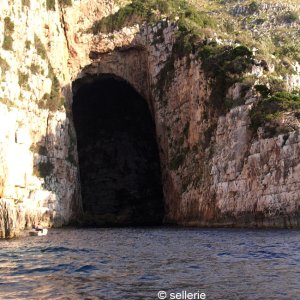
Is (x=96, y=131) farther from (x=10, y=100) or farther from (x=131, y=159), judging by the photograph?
(x=10, y=100)

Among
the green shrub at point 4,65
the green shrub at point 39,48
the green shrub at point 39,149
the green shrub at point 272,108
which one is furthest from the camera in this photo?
the green shrub at point 39,48

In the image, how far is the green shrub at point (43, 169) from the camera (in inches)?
2936

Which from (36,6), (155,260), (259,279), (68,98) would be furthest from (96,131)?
(259,279)

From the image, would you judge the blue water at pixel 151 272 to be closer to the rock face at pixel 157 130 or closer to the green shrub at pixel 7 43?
the rock face at pixel 157 130

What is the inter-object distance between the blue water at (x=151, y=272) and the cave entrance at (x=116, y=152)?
194 feet

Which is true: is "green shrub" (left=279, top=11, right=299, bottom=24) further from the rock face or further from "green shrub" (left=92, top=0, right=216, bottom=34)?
the rock face

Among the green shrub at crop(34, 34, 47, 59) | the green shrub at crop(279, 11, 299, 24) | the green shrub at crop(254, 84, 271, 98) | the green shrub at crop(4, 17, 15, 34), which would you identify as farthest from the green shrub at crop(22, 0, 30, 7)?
the green shrub at crop(279, 11, 299, 24)

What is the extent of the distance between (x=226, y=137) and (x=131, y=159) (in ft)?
111

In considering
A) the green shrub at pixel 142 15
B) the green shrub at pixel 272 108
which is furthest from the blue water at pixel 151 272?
the green shrub at pixel 142 15

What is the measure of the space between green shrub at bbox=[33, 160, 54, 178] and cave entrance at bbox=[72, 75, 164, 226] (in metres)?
19.3

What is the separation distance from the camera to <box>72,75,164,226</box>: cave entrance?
9631 centimetres

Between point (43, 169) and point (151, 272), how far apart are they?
2099 inches

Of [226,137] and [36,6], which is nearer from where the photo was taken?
[226,137]

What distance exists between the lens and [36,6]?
279 ft
